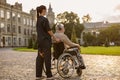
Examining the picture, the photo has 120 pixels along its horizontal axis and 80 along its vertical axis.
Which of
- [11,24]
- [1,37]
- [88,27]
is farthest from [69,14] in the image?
[88,27]

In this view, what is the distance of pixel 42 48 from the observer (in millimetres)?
8609

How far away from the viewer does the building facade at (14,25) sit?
217 ft

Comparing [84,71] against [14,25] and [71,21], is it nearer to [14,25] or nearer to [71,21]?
[14,25]

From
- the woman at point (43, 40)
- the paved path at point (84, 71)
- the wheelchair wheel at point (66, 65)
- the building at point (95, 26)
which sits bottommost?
the paved path at point (84, 71)

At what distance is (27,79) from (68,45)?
5.48 ft

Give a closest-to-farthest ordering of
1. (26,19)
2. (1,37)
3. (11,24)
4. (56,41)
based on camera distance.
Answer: (56,41) → (1,37) → (11,24) → (26,19)

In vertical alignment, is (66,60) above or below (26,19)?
below

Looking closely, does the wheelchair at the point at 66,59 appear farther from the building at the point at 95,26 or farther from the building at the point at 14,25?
the building at the point at 95,26

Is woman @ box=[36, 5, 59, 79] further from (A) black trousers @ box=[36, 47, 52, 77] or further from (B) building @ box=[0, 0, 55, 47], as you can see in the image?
(B) building @ box=[0, 0, 55, 47]

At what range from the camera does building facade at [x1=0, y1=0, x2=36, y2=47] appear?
66250 millimetres

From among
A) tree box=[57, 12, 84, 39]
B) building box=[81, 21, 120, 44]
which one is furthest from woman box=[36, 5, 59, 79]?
building box=[81, 21, 120, 44]

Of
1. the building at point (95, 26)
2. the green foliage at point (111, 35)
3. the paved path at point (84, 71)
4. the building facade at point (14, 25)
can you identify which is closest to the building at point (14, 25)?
the building facade at point (14, 25)

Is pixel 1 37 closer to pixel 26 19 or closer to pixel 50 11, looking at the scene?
pixel 26 19

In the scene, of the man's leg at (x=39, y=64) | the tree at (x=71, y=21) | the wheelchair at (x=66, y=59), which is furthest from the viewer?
the tree at (x=71, y=21)
